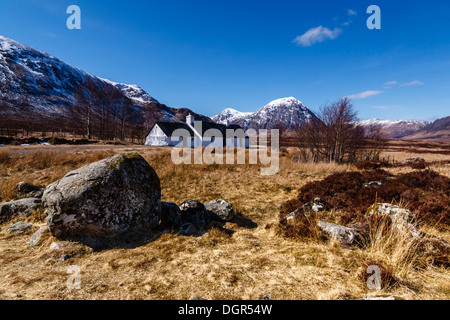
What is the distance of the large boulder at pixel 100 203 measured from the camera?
4.10 m

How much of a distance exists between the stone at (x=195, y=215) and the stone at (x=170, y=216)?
30cm

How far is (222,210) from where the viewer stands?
21.5ft

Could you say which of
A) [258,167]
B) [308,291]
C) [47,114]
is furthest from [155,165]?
[47,114]

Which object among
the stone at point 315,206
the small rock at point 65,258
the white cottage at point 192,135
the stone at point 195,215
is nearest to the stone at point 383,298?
the stone at point 315,206

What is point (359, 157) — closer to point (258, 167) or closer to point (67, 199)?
point (258, 167)

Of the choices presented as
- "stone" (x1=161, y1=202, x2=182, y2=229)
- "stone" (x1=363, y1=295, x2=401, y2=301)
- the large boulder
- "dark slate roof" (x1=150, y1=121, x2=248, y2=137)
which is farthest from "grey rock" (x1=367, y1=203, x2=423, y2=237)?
"dark slate roof" (x1=150, y1=121, x2=248, y2=137)

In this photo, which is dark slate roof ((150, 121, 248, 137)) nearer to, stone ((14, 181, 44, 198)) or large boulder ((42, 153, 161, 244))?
stone ((14, 181, 44, 198))

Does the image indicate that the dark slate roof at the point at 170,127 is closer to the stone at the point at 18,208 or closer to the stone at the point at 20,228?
the stone at the point at 18,208

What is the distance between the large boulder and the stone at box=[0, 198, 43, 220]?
257cm

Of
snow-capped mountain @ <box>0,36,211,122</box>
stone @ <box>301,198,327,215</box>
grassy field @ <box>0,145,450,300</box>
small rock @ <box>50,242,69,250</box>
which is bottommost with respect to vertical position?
grassy field @ <box>0,145,450,300</box>

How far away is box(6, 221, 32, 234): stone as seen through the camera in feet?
16.1

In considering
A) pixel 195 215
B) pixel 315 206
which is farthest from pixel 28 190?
pixel 315 206

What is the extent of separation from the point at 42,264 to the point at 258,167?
526 inches

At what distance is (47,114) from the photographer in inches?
3716
